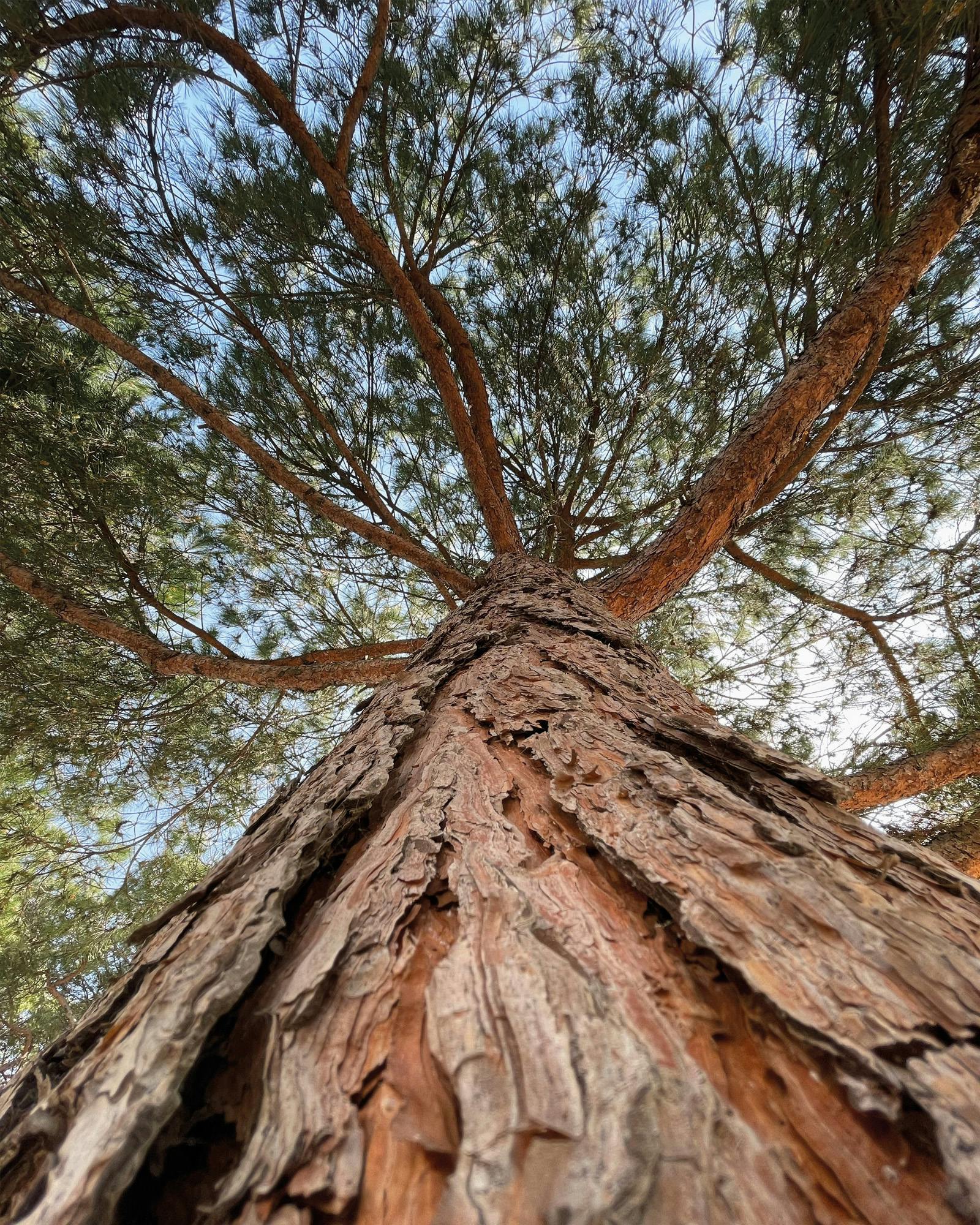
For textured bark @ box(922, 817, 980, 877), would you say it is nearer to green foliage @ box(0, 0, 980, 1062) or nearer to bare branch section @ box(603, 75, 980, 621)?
green foliage @ box(0, 0, 980, 1062)

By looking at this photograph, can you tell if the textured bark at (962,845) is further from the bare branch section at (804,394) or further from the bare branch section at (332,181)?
the bare branch section at (332,181)

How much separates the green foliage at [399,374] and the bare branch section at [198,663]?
36cm

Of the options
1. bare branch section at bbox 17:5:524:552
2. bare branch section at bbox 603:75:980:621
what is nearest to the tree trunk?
bare branch section at bbox 603:75:980:621

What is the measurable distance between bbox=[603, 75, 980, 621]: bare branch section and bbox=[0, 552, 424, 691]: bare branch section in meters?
1.09

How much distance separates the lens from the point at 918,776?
2479mm

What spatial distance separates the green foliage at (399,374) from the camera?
2.64 meters

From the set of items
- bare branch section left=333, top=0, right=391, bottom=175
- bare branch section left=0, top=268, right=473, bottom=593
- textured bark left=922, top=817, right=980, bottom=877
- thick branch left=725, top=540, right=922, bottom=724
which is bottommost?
textured bark left=922, top=817, right=980, bottom=877

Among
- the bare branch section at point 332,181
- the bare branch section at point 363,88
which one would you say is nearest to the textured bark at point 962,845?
the bare branch section at point 332,181

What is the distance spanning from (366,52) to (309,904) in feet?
11.4

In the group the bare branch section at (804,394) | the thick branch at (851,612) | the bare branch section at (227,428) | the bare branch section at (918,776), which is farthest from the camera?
the thick branch at (851,612)

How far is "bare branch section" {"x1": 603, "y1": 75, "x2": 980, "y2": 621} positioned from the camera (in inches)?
80.0

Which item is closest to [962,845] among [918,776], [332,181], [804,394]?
[918,776]

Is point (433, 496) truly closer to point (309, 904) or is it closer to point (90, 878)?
point (90, 878)

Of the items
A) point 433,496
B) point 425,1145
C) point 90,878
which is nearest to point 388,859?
point 425,1145
